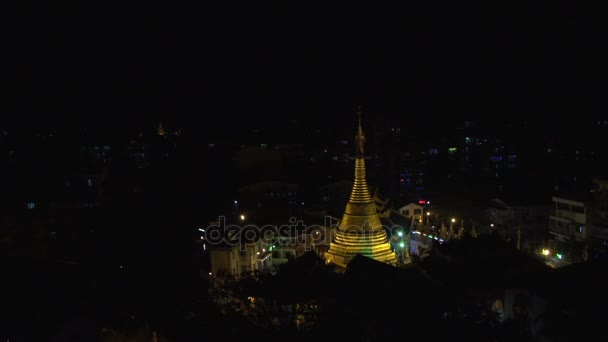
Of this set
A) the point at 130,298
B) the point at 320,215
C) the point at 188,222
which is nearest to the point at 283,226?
the point at 320,215

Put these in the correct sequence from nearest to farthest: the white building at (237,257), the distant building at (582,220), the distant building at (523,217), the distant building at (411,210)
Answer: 1. the white building at (237,257)
2. the distant building at (582,220)
3. the distant building at (523,217)
4. the distant building at (411,210)

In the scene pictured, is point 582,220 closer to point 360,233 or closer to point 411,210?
point 411,210

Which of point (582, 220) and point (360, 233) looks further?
point (582, 220)

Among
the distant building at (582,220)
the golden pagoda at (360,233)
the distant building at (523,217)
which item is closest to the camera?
the golden pagoda at (360,233)

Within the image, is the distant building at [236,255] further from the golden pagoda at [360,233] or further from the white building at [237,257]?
the golden pagoda at [360,233]

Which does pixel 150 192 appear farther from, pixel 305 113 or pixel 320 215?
pixel 305 113

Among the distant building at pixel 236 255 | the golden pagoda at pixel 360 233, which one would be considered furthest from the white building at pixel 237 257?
the golden pagoda at pixel 360 233

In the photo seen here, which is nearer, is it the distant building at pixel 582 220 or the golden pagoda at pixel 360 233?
the golden pagoda at pixel 360 233

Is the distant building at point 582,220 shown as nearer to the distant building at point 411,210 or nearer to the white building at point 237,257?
the distant building at point 411,210

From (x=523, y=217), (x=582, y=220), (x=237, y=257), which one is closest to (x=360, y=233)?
(x=237, y=257)
